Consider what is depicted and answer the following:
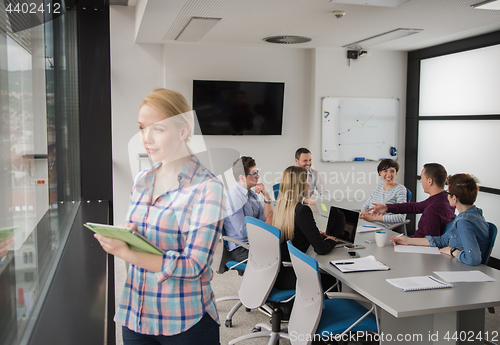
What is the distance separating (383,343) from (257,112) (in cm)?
434

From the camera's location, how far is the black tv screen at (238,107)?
6.04m

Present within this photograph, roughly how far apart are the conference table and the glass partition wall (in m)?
1.64

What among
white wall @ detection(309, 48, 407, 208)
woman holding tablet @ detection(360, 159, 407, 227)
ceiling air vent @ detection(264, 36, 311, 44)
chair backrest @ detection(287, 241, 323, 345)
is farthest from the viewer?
white wall @ detection(309, 48, 407, 208)

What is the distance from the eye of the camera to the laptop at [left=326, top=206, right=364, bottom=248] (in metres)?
3.25

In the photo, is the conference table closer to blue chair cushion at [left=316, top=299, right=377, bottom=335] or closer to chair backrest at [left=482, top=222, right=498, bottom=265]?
blue chair cushion at [left=316, top=299, right=377, bottom=335]

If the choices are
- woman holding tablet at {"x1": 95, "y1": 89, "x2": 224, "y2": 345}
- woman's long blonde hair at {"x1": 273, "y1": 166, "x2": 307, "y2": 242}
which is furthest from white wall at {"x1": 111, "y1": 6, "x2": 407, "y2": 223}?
woman holding tablet at {"x1": 95, "y1": 89, "x2": 224, "y2": 345}

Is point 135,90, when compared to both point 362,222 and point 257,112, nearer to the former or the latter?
point 257,112

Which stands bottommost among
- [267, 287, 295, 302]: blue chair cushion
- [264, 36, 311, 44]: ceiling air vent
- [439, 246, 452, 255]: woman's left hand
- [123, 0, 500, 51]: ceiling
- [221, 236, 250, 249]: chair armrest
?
[267, 287, 295, 302]: blue chair cushion

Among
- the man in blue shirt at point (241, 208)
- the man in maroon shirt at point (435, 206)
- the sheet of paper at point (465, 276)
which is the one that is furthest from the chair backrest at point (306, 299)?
the man in maroon shirt at point (435, 206)

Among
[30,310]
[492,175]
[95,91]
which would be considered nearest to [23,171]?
[30,310]

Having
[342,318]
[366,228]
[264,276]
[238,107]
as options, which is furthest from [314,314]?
[238,107]

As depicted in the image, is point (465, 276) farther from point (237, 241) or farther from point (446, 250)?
point (237, 241)

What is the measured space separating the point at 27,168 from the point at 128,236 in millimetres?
309

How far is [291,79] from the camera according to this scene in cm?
650
